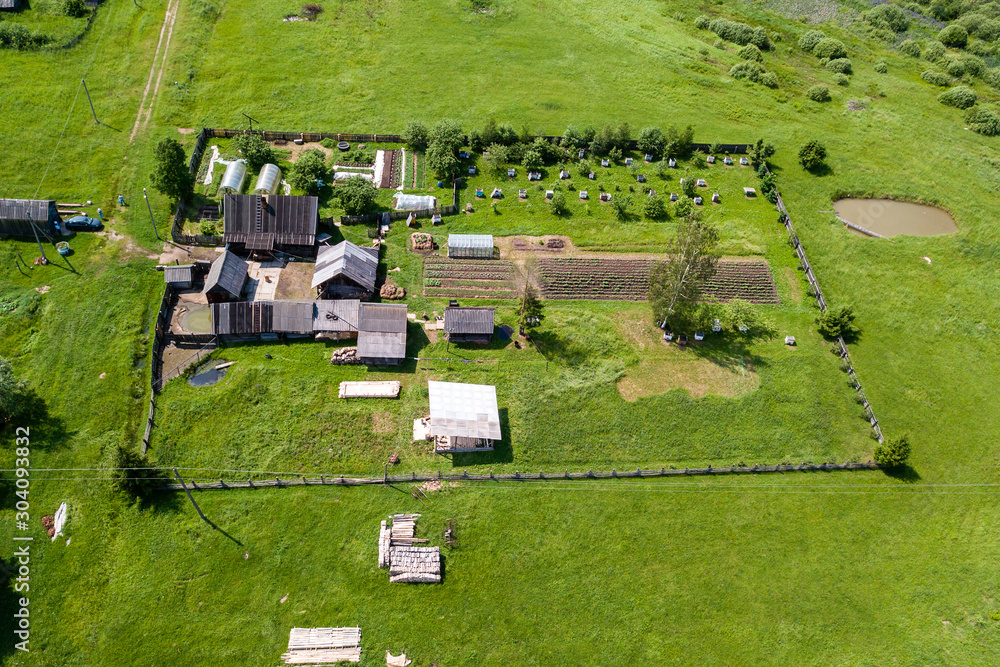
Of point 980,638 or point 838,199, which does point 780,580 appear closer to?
point 980,638

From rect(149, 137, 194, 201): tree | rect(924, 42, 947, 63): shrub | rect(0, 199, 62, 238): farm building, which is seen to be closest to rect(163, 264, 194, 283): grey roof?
rect(149, 137, 194, 201): tree

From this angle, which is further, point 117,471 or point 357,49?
point 357,49

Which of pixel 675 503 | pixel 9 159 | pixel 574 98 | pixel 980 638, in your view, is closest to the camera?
pixel 980 638

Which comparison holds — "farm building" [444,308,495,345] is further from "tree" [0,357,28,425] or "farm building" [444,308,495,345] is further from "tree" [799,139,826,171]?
"tree" [799,139,826,171]

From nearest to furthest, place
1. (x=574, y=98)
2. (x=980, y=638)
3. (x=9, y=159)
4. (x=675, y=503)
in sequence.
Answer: (x=980, y=638)
(x=675, y=503)
(x=9, y=159)
(x=574, y=98)

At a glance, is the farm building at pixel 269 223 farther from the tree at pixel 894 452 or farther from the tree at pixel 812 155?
the tree at pixel 812 155

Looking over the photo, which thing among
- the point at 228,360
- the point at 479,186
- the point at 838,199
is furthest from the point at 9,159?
the point at 838,199
